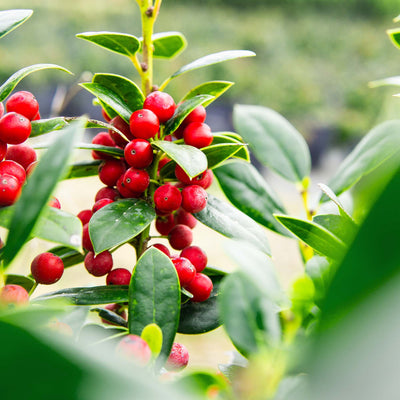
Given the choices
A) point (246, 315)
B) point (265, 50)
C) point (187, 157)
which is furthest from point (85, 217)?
point (265, 50)

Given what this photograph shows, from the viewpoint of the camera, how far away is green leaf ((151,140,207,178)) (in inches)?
13.8

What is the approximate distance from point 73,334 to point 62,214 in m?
0.07

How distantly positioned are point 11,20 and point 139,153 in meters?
0.14

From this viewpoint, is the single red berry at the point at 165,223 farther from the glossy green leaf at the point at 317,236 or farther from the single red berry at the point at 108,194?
the glossy green leaf at the point at 317,236

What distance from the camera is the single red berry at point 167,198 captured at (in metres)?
0.39

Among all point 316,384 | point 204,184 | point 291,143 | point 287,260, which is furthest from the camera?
point 287,260

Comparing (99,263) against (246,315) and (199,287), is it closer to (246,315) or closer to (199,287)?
(199,287)

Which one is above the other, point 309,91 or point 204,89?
point 204,89

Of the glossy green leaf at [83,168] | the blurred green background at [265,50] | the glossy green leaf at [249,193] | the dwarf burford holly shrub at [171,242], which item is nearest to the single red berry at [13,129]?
the dwarf burford holly shrub at [171,242]

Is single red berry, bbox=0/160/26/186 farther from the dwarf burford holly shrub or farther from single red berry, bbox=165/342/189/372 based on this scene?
single red berry, bbox=165/342/189/372

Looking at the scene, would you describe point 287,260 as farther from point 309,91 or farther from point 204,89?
point 309,91

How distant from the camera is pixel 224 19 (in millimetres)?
7105

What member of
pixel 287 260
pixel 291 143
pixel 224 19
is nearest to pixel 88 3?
pixel 224 19

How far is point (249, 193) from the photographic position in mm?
529
